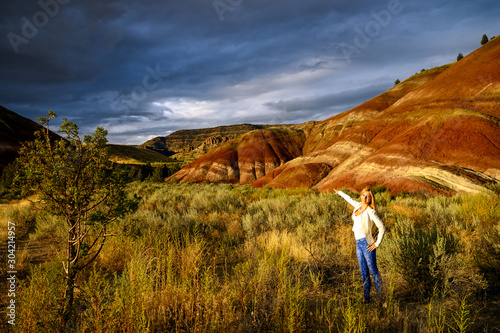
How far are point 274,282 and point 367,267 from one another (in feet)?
4.85

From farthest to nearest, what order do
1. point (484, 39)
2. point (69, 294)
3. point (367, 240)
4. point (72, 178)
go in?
1. point (484, 39)
2. point (367, 240)
3. point (72, 178)
4. point (69, 294)

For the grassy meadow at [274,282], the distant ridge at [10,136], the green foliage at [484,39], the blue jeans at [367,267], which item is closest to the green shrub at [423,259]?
the grassy meadow at [274,282]

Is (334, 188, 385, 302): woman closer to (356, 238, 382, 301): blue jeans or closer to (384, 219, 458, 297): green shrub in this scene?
(356, 238, 382, 301): blue jeans

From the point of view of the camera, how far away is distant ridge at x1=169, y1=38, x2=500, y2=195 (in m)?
18.0

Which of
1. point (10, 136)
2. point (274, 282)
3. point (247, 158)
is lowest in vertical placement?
point (274, 282)

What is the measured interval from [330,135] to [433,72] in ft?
81.9

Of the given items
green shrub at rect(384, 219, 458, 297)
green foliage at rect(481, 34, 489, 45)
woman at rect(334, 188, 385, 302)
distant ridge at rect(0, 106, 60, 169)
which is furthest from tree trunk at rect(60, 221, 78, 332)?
green foliage at rect(481, 34, 489, 45)

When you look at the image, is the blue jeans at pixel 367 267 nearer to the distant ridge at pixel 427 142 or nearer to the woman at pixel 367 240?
the woman at pixel 367 240

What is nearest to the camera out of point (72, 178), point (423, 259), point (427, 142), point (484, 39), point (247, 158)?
point (72, 178)

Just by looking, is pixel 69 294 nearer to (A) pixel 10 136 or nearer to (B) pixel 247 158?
(B) pixel 247 158

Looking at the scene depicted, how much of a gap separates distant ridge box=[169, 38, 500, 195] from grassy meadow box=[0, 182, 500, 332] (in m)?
13.2

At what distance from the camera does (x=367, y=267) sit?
3.69 meters

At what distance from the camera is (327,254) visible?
16.3 ft

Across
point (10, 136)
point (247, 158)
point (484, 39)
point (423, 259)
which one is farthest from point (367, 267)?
point (484, 39)
